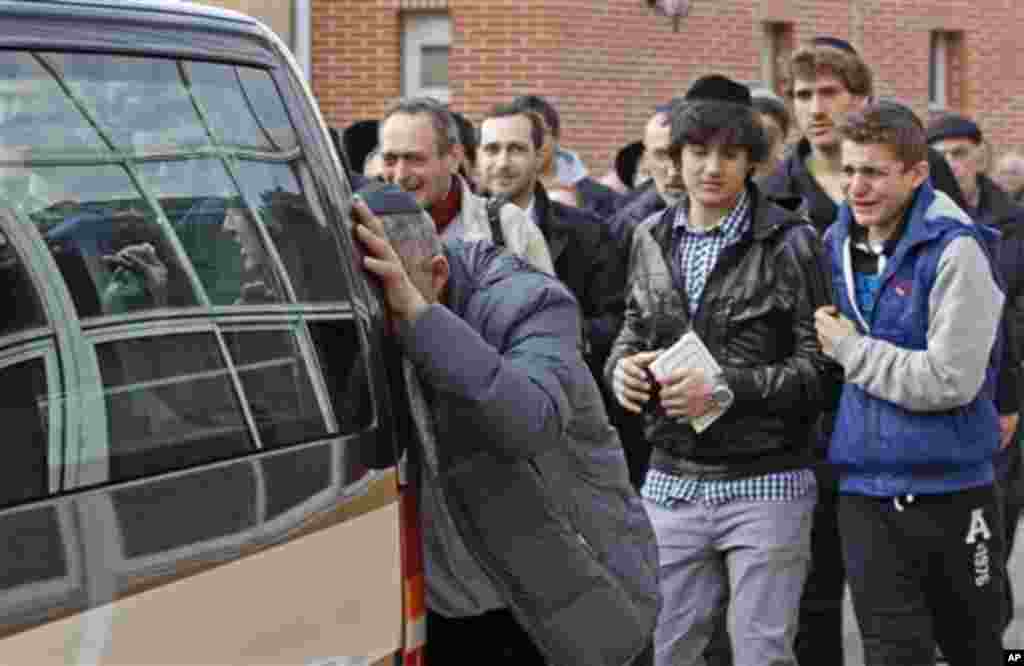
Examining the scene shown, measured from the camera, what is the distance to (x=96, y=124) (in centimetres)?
354

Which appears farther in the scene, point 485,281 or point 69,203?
point 485,281

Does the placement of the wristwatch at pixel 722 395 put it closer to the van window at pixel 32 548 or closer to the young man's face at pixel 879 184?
the young man's face at pixel 879 184

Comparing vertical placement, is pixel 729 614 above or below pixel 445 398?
below

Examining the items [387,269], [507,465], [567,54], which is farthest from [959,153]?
[567,54]

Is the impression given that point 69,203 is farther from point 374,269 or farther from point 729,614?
point 729,614

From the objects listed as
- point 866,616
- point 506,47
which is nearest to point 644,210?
point 866,616

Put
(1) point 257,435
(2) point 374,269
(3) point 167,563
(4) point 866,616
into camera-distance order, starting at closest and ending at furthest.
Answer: (3) point 167,563
(1) point 257,435
(2) point 374,269
(4) point 866,616

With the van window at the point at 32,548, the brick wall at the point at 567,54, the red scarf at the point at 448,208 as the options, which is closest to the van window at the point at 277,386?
the van window at the point at 32,548

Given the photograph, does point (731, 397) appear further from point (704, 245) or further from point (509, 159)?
point (509, 159)

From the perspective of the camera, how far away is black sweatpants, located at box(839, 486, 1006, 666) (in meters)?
6.16

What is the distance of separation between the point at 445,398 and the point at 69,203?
97 cm

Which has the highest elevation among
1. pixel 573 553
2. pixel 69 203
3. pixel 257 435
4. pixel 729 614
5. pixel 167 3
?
pixel 167 3

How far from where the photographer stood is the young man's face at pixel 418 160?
6660 millimetres

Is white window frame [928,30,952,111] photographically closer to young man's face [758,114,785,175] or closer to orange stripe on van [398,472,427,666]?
young man's face [758,114,785,175]
